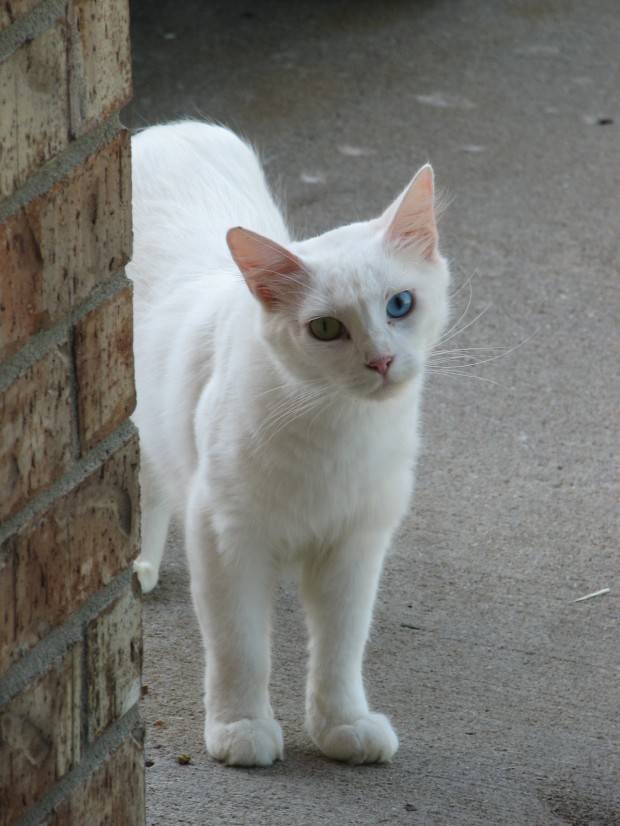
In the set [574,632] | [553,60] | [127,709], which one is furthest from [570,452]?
[553,60]

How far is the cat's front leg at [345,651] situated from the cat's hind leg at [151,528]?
453 mm

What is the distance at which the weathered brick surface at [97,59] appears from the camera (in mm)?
1121

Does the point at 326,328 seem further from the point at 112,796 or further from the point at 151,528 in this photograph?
the point at 151,528

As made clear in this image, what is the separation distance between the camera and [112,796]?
141cm

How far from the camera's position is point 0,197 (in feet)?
3.52

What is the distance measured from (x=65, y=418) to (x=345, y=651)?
832 mm

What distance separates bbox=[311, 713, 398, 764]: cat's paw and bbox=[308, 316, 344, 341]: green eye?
22.7 inches

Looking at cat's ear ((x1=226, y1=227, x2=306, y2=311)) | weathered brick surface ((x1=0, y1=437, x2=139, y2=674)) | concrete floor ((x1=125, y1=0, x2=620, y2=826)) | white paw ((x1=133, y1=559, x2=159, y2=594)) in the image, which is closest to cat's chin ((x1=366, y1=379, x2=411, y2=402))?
cat's ear ((x1=226, y1=227, x2=306, y2=311))

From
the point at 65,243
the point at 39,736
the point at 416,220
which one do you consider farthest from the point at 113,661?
the point at 416,220

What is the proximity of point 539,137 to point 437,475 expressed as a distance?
1768 millimetres

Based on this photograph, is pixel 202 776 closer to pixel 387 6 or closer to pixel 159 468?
pixel 159 468

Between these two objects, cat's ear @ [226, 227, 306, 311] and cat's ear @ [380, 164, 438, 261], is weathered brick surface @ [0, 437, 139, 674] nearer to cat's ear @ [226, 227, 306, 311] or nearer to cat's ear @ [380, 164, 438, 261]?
cat's ear @ [226, 227, 306, 311]

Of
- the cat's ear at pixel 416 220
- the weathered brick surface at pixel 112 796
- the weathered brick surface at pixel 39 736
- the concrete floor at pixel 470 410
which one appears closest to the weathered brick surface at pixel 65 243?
the weathered brick surface at pixel 39 736

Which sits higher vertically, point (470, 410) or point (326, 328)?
point (326, 328)
